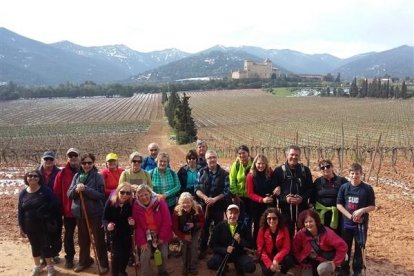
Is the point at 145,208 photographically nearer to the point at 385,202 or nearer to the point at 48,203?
the point at 48,203

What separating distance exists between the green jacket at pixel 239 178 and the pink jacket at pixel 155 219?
4.27 feet

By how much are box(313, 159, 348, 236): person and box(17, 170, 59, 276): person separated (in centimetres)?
427

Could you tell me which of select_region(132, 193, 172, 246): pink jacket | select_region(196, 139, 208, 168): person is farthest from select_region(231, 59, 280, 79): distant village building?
select_region(132, 193, 172, 246): pink jacket

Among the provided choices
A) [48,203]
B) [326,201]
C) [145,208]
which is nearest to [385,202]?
[326,201]

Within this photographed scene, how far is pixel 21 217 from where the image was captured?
6.62 meters

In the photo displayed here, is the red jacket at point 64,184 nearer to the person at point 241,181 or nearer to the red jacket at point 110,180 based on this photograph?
the red jacket at point 110,180

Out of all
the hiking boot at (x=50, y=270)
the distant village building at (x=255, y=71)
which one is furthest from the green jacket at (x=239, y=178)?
the distant village building at (x=255, y=71)

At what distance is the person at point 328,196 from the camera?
647 centimetres

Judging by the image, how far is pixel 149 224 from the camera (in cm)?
630

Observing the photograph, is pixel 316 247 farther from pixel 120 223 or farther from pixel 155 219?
pixel 120 223

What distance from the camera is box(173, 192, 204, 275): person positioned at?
21.4 feet

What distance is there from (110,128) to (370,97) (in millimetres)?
73796

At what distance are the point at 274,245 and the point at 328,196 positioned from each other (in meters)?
1.22

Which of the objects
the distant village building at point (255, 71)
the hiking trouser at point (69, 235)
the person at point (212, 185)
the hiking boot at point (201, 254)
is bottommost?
the hiking boot at point (201, 254)
